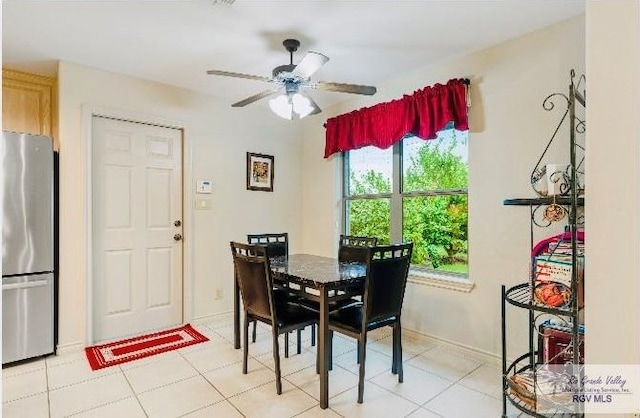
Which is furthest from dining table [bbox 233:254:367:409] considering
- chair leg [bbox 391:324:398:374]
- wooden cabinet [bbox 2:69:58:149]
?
wooden cabinet [bbox 2:69:58:149]

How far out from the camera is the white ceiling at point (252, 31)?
217 centimetres

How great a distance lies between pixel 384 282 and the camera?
87.3 inches

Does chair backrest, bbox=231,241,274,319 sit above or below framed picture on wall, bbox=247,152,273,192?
below

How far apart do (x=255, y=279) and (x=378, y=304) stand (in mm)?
812

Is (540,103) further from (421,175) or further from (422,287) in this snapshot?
(422,287)

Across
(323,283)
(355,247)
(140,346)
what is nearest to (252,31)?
(323,283)

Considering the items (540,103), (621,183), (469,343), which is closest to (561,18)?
(540,103)

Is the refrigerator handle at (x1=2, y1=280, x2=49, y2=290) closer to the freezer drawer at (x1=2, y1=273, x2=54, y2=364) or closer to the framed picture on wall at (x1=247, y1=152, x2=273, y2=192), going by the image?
the freezer drawer at (x1=2, y1=273, x2=54, y2=364)

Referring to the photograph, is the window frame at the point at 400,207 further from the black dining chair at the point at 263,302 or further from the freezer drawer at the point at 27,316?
the freezer drawer at the point at 27,316

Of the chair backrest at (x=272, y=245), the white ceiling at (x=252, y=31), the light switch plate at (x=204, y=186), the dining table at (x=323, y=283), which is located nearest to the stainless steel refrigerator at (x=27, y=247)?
the white ceiling at (x=252, y=31)

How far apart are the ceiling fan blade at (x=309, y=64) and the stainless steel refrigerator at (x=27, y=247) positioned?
6.77 feet

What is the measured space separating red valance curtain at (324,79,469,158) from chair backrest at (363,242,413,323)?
1.19m

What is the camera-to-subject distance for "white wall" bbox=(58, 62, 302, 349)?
9.62 ft

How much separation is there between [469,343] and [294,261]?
5.02 ft
